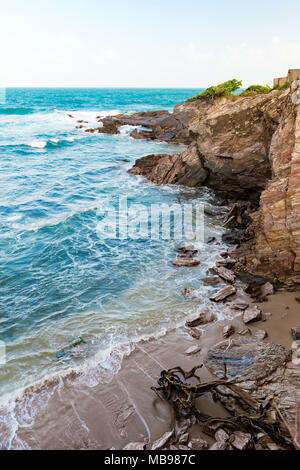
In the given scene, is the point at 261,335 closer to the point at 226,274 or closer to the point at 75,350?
the point at 226,274

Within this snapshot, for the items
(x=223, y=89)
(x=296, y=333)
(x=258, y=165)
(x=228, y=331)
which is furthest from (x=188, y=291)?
(x=223, y=89)

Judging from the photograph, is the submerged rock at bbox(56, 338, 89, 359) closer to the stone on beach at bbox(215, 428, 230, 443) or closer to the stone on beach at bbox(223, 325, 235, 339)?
the stone on beach at bbox(223, 325, 235, 339)

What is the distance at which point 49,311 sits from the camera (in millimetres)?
11000

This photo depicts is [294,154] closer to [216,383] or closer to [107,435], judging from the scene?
[216,383]

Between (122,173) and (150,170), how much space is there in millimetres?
2823

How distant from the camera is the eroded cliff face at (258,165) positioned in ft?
36.6

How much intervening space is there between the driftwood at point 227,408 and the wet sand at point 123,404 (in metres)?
0.24

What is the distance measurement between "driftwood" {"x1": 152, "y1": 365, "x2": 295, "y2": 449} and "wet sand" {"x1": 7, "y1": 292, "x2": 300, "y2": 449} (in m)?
0.24

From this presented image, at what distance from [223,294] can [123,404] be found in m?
5.41

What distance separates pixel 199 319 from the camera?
390 inches

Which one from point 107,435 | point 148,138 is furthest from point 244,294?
point 148,138

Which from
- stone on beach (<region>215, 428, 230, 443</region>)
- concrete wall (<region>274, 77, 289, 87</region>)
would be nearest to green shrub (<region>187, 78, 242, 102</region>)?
concrete wall (<region>274, 77, 289, 87</region>)

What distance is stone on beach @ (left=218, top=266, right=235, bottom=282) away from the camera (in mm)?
12056
